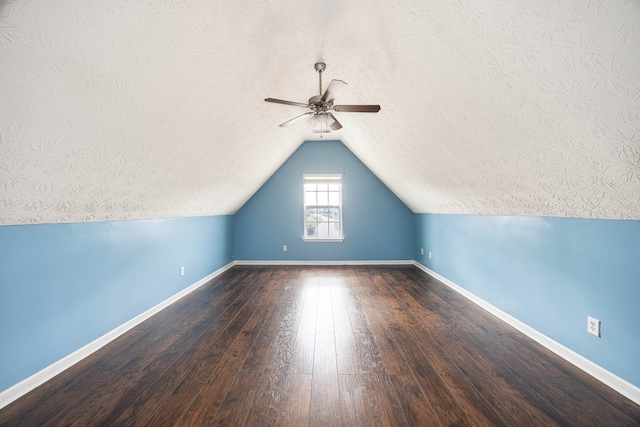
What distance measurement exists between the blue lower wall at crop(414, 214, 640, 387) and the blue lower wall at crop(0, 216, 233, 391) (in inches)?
Answer: 154

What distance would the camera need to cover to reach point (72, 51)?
1221 millimetres

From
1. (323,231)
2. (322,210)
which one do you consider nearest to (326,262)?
(323,231)

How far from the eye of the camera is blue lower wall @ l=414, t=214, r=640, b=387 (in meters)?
1.70

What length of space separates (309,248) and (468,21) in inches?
183

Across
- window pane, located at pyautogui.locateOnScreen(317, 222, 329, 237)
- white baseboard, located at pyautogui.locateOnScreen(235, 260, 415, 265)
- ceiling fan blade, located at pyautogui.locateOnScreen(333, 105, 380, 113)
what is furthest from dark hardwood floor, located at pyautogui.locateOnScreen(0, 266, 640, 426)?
window pane, located at pyautogui.locateOnScreen(317, 222, 329, 237)

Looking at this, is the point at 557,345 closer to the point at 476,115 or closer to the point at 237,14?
the point at 476,115

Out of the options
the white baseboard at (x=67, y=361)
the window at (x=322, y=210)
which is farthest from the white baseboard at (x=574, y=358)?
the white baseboard at (x=67, y=361)

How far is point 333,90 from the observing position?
2.21 metres

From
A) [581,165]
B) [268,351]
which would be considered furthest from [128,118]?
[581,165]

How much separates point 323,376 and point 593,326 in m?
1.98

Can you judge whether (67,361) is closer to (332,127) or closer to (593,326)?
(332,127)

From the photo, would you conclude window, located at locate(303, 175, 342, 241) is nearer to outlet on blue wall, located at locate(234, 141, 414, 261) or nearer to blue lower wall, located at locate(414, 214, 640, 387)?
outlet on blue wall, located at locate(234, 141, 414, 261)

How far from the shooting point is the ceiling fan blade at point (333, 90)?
2.08 metres

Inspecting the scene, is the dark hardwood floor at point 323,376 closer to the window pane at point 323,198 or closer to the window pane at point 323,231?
the window pane at point 323,231
